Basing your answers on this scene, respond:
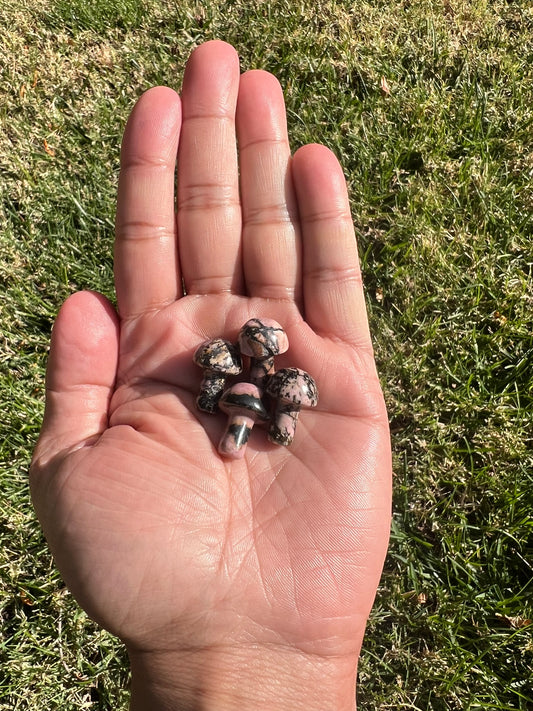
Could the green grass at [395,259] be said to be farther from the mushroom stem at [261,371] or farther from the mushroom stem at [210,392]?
the mushroom stem at [210,392]

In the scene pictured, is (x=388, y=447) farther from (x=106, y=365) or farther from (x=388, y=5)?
(x=388, y=5)

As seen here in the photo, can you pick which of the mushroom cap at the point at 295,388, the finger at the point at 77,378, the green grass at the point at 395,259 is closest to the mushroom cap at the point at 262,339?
the mushroom cap at the point at 295,388


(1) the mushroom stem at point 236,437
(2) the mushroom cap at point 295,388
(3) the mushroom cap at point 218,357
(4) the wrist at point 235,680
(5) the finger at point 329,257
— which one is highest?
(5) the finger at point 329,257

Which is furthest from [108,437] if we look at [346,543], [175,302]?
[346,543]

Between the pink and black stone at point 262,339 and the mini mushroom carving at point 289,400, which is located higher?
the pink and black stone at point 262,339

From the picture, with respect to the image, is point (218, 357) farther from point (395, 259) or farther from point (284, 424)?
point (395, 259)

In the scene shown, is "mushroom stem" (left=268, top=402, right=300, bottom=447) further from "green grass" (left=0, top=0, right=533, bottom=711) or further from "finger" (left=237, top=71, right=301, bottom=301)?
"green grass" (left=0, top=0, right=533, bottom=711)

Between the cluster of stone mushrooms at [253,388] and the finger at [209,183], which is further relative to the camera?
the finger at [209,183]
